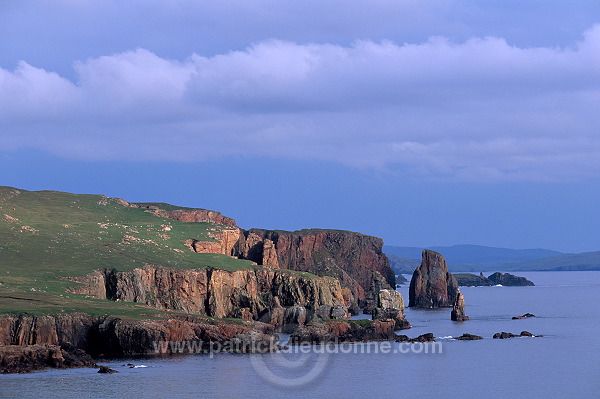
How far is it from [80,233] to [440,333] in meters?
69.8

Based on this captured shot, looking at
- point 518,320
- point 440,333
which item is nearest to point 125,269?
point 440,333

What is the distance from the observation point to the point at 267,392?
9931 cm

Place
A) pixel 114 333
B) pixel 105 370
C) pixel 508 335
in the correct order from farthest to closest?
pixel 508 335 → pixel 114 333 → pixel 105 370

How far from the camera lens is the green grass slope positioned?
13362 centimetres

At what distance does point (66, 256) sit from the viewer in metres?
165

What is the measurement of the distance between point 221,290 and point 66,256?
87.8ft

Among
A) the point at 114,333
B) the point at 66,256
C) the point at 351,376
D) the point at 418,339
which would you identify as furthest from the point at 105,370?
the point at 66,256

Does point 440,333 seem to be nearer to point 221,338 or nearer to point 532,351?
point 532,351

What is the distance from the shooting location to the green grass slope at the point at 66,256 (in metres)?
134

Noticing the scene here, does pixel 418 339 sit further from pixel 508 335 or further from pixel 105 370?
pixel 105 370

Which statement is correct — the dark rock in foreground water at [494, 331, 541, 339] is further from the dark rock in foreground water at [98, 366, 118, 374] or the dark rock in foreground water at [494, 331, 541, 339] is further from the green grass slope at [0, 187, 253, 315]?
the dark rock in foreground water at [98, 366, 118, 374]

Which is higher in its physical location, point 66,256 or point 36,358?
point 66,256

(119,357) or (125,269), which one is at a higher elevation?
(125,269)

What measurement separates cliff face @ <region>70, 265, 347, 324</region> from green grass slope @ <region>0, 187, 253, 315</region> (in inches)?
132
